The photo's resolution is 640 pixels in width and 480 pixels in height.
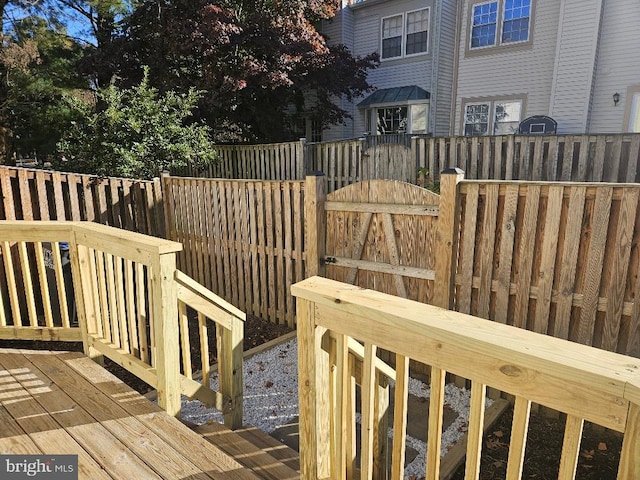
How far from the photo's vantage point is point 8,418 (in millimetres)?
2334

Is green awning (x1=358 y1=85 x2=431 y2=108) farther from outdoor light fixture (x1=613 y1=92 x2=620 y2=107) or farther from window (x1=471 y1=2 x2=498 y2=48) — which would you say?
outdoor light fixture (x1=613 y1=92 x2=620 y2=107)

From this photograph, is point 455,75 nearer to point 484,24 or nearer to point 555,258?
point 484,24

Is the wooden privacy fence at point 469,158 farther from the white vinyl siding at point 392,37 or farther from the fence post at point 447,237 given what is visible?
the white vinyl siding at point 392,37

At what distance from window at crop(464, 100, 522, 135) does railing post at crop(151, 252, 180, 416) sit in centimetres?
1107

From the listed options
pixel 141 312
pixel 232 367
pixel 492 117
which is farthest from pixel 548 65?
pixel 141 312

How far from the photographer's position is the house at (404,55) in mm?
12555

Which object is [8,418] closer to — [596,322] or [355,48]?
[596,322]

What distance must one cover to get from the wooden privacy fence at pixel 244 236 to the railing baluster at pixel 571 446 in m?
3.66

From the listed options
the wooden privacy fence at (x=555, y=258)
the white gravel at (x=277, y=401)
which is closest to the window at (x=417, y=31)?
the wooden privacy fence at (x=555, y=258)

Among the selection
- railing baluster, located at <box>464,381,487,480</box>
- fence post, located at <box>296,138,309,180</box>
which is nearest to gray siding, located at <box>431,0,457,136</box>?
fence post, located at <box>296,138,309,180</box>

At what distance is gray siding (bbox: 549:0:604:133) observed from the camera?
949 centimetres

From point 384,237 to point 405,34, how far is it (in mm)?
11281

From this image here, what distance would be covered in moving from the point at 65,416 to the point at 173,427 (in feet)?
2.12

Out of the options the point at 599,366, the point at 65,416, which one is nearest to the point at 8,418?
the point at 65,416
